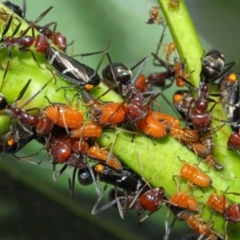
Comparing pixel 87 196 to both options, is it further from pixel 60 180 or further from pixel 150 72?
pixel 150 72

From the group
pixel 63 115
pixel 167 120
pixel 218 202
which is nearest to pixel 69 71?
pixel 63 115

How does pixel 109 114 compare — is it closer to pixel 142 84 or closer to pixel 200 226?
pixel 200 226

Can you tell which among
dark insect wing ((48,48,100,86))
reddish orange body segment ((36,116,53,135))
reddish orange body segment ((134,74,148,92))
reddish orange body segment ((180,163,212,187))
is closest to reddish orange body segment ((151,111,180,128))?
reddish orange body segment ((180,163,212,187))

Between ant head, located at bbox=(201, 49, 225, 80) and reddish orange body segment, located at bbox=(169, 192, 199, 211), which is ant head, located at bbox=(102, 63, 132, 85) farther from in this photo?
reddish orange body segment, located at bbox=(169, 192, 199, 211)

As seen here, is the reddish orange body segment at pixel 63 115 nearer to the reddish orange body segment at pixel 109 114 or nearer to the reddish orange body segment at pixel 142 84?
the reddish orange body segment at pixel 109 114

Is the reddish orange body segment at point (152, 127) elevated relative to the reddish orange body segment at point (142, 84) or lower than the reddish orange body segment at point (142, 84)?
elevated

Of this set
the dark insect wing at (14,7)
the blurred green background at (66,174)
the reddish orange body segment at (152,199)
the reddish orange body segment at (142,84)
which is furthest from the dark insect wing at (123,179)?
the dark insect wing at (14,7)
